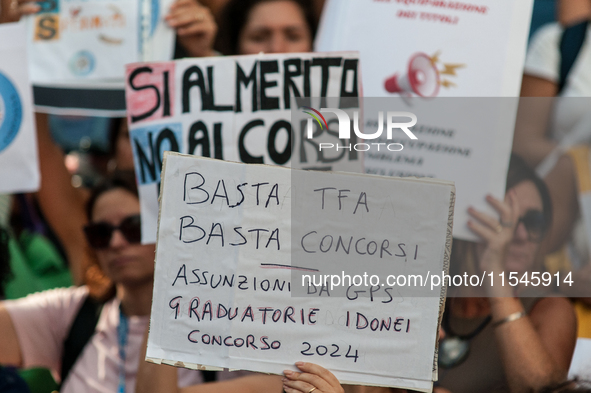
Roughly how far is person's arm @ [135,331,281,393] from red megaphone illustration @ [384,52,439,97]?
3.96ft

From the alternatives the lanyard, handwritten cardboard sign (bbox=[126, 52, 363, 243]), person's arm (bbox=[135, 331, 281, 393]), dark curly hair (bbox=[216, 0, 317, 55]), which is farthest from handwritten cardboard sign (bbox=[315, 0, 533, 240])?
the lanyard

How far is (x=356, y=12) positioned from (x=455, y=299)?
1212 millimetres

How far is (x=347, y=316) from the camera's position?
1.79m

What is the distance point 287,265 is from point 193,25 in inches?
56.0

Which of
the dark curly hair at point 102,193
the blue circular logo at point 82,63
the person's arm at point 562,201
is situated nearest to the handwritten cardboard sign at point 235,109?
the dark curly hair at point 102,193

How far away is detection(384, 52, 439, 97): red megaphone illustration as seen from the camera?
2.47 meters

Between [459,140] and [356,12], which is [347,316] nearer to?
[459,140]

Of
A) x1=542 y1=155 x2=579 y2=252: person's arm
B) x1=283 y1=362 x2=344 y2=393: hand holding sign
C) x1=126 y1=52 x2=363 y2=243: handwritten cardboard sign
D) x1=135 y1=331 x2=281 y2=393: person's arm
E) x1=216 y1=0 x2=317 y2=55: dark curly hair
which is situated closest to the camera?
x1=283 y1=362 x2=344 y2=393: hand holding sign

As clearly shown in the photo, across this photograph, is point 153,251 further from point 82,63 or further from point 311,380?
point 311,380

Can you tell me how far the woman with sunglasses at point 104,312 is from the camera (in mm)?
2439

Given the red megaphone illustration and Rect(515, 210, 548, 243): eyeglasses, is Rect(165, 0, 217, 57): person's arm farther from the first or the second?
Rect(515, 210, 548, 243): eyeglasses

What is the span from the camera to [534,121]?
2.77 meters

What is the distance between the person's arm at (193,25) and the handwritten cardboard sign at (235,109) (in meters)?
0.50

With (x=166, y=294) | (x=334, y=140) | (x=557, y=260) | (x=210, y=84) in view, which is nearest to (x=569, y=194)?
(x=557, y=260)
